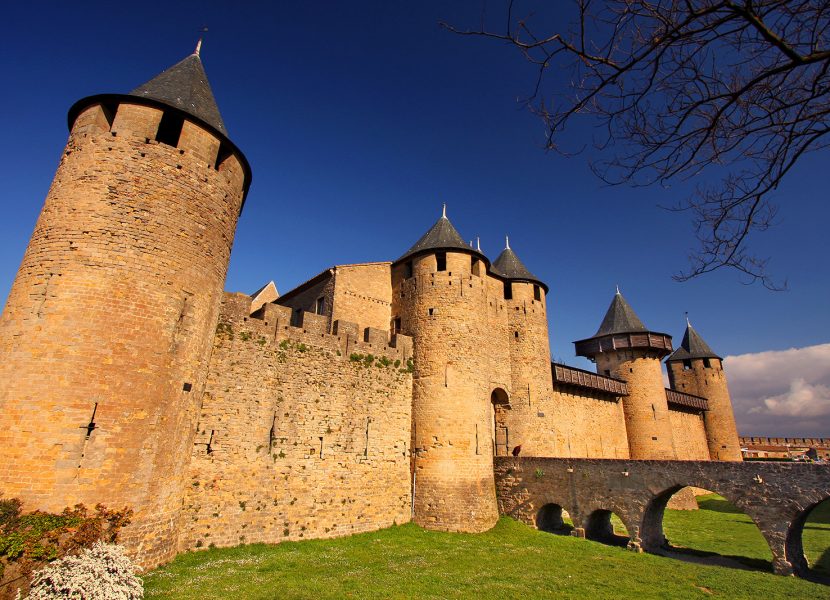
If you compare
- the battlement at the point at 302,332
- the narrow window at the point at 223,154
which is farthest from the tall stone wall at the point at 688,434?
the narrow window at the point at 223,154

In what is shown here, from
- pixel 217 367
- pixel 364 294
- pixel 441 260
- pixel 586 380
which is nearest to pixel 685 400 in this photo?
pixel 586 380

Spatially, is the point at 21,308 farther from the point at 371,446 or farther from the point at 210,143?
the point at 371,446

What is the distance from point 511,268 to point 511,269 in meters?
0.07

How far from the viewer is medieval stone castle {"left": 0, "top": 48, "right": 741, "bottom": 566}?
26.1 feet

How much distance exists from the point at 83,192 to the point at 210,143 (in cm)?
301

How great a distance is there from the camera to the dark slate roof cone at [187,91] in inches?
403

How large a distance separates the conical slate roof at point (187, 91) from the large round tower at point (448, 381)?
351 inches

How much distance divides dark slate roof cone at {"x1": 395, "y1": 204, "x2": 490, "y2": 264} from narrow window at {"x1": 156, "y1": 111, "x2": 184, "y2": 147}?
921 centimetres

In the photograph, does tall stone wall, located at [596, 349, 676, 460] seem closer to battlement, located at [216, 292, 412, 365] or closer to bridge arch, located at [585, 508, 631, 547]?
bridge arch, located at [585, 508, 631, 547]

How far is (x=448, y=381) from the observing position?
1536cm

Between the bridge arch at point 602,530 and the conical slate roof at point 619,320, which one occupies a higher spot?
the conical slate roof at point 619,320

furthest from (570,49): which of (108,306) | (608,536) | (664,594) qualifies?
(608,536)

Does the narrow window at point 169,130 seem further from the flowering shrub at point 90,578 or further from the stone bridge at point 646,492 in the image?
the stone bridge at point 646,492

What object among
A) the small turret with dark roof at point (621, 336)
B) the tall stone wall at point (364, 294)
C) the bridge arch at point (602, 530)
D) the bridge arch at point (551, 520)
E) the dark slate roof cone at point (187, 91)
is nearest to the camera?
the dark slate roof cone at point (187, 91)
